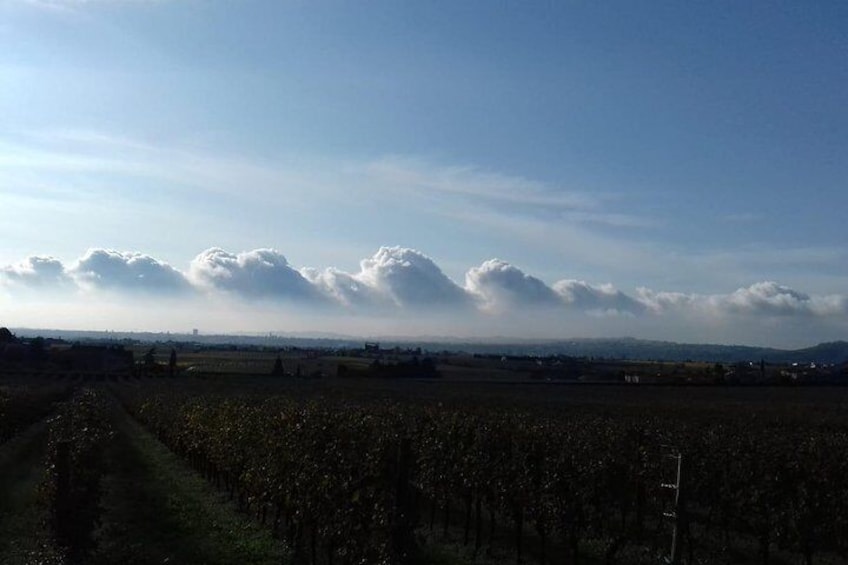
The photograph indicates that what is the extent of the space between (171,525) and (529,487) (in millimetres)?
8640

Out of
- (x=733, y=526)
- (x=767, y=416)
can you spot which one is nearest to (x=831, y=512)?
(x=733, y=526)

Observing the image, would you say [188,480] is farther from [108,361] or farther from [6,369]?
[108,361]

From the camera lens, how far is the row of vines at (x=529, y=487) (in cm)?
1600

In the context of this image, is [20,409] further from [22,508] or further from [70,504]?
[70,504]

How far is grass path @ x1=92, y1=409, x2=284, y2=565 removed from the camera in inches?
690

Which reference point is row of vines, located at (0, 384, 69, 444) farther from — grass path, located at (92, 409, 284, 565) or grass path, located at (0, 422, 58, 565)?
grass path, located at (92, 409, 284, 565)

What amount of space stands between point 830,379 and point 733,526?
10369 cm

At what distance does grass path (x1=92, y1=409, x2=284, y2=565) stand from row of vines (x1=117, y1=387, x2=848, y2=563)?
79 centimetres

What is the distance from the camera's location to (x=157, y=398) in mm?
48469

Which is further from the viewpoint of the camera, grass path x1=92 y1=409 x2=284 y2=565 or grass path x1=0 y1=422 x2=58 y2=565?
grass path x1=92 y1=409 x2=284 y2=565

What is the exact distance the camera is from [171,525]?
833 inches

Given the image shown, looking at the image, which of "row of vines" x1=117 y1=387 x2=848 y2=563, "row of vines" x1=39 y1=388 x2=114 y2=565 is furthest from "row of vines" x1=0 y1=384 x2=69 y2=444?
"row of vines" x1=39 y1=388 x2=114 y2=565

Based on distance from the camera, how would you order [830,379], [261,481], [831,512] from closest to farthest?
1. [831,512]
2. [261,481]
3. [830,379]

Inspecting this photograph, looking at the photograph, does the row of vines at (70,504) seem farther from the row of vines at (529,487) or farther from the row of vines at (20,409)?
the row of vines at (20,409)
